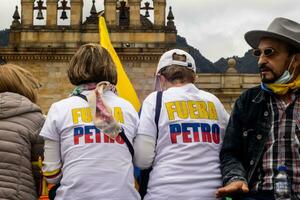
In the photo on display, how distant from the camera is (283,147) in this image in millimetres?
4836

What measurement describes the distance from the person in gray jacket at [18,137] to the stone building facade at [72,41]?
1487 cm

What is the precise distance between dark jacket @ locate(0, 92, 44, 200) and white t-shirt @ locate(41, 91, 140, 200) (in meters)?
0.29

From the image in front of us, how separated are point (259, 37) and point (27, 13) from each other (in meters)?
16.9

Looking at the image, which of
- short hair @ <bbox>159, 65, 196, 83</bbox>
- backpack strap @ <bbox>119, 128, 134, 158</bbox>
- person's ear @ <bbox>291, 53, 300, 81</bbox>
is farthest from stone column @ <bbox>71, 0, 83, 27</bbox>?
person's ear @ <bbox>291, 53, 300, 81</bbox>

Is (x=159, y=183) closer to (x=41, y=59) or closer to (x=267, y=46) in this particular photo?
(x=267, y=46)

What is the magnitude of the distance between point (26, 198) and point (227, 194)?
1.54 metres

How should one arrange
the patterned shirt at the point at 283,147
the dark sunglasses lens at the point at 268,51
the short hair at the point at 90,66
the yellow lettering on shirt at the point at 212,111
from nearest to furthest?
the patterned shirt at the point at 283,147
the dark sunglasses lens at the point at 268,51
the short hair at the point at 90,66
the yellow lettering on shirt at the point at 212,111

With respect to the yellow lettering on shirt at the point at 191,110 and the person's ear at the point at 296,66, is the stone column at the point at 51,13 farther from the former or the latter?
the person's ear at the point at 296,66

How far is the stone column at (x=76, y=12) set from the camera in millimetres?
21188

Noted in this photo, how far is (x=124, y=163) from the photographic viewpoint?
5.11 m

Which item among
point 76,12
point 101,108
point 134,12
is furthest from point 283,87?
point 76,12

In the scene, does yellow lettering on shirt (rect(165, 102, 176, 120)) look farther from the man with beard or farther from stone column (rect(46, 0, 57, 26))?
stone column (rect(46, 0, 57, 26))

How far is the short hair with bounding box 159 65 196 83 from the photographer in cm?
554

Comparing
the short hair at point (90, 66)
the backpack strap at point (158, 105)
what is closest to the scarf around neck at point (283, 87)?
the backpack strap at point (158, 105)
